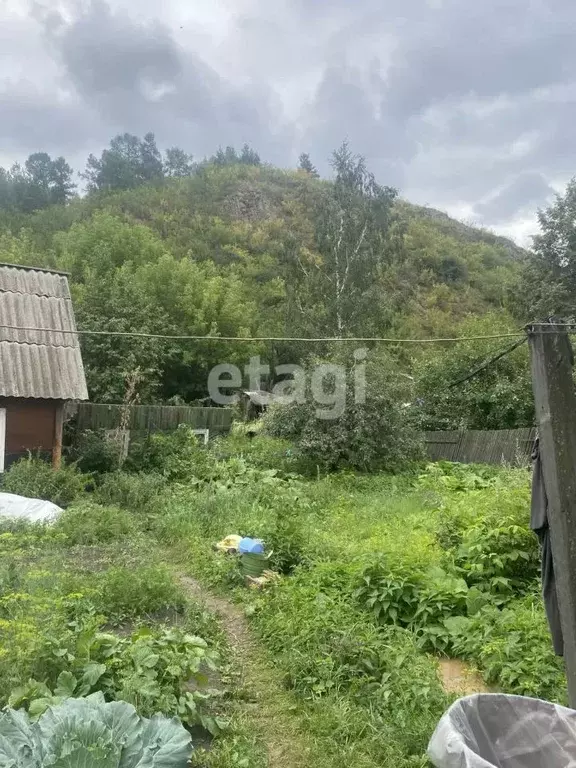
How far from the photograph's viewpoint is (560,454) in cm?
317

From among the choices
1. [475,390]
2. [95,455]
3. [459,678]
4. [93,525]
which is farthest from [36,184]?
[459,678]

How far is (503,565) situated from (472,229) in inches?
2065

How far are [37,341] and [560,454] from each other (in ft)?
34.3

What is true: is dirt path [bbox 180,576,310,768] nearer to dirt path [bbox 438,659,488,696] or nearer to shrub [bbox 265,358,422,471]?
dirt path [bbox 438,659,488,696]

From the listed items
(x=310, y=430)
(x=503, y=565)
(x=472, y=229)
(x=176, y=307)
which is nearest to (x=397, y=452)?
(x=310, y=430)

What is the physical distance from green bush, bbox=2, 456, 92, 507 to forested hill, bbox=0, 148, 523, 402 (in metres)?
4.59

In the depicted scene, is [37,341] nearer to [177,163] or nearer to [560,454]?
[560,454]

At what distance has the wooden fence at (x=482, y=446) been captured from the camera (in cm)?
1292

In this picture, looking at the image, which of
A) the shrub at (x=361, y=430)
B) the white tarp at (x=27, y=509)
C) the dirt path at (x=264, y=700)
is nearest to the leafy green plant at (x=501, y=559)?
Answer: the dirt path at (x=264, y=700)

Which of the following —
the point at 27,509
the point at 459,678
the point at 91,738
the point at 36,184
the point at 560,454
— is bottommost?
the point at 459,678

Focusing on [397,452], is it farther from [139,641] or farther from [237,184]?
[237,184]

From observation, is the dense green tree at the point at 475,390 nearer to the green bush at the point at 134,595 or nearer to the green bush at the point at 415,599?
the green bush at the point at 415,599

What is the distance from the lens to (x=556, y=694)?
3.74m

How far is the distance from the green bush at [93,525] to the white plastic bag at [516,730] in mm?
5925
